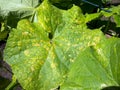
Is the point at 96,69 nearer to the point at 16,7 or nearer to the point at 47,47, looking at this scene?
the point at 47,47

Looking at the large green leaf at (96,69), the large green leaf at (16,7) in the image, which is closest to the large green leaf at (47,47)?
the large green leaf at (96,69)

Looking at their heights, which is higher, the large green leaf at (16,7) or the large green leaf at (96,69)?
the large green leaf at (16,7)

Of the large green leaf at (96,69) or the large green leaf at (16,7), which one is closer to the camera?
the large green leaf at (96,69)

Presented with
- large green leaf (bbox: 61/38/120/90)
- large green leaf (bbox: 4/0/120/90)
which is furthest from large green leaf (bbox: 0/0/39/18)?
large green leaf (bbox: 61/38/120/90)

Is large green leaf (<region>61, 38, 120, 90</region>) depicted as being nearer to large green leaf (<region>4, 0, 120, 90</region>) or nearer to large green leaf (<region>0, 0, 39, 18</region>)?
large green leaf (<region>4, 0, 120, 90</region>)

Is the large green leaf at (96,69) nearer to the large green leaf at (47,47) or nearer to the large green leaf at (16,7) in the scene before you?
the large green leaf at (47,47)

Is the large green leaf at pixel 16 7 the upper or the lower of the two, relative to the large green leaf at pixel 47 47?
upper

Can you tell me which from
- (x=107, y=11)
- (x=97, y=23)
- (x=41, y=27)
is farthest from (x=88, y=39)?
(x=97, y=23)
